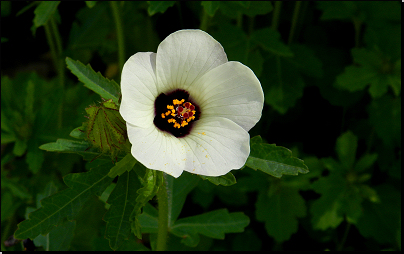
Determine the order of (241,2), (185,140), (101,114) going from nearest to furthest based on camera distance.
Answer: (101,114) < (185,140) < (241,2)

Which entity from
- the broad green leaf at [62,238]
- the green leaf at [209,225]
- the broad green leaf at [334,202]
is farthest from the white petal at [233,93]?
the broad green leaf at [334,202]

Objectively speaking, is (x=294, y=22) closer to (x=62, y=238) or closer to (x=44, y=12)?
(x=44, y=12)

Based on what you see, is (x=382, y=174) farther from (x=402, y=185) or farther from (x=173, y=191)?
(x=173, y=191)

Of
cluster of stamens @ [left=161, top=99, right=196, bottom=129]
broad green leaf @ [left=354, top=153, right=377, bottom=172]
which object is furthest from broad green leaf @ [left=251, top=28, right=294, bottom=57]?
cluster of stamens @ [left=161, top=99, right=196, bottom=129]

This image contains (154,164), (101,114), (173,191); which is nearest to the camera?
(154,164)

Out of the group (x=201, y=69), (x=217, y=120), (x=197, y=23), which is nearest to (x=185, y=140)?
(x=217, y=120)

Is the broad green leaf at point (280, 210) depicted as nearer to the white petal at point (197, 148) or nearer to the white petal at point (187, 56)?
the white petal at point (197, 148)

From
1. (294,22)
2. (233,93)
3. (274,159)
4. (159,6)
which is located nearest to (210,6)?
(159,6)
